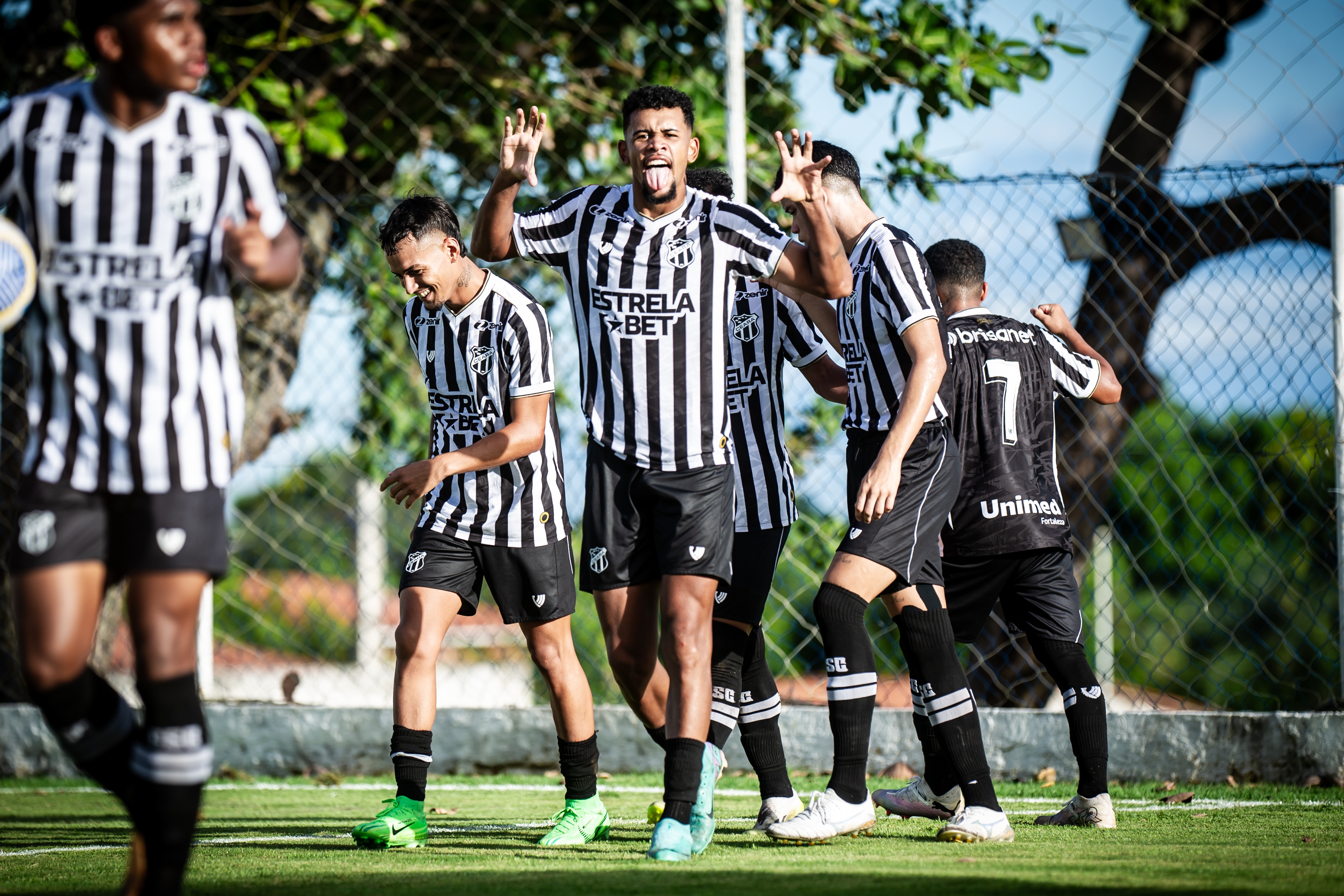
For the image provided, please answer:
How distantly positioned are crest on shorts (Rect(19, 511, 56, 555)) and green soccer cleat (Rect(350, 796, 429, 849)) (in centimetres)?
178

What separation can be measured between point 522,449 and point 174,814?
1850 mm

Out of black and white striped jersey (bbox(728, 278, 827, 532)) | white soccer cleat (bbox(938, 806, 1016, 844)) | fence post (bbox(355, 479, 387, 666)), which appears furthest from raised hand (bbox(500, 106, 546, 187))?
fence post (bbox(355, 479, 387, 666))

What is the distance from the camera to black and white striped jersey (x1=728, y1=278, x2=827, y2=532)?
4.52 metres

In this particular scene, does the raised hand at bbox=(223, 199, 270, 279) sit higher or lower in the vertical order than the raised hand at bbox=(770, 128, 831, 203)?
lower

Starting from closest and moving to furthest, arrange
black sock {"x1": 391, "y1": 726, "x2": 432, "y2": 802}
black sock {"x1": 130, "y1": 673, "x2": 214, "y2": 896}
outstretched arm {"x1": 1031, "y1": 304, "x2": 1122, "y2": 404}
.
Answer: black sock {"x1": 130, "y1": 673, "x2": 214, "y2": 896} → black sock {"x1": 391, "y1": 726, "x2": 432, "y2": 802} → outstretched arm {"x1": 1031, "y1": 304, "x2": 1122, "y2": 404}

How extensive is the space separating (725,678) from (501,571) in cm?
87

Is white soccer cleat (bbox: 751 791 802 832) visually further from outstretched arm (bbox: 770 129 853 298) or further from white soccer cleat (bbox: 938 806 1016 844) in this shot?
outstretched arm (bbox: 770 129 853 298)

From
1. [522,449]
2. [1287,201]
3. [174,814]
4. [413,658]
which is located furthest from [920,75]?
[174,814]

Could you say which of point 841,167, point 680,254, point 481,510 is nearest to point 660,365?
point 680,254

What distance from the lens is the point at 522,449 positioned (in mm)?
4223

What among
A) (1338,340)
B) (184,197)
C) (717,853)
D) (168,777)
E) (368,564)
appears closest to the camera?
(168,777)

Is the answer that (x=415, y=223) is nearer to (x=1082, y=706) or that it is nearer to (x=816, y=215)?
(x=816, y=215)

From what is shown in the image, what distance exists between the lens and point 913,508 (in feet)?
13.4

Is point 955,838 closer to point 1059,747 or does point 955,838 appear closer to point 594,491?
point 594,491
